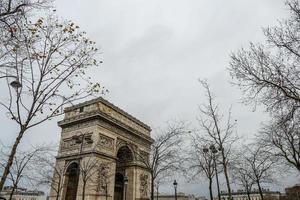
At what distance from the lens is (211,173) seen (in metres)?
24.3

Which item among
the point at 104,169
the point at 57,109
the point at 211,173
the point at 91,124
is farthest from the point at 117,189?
the point at 57,109

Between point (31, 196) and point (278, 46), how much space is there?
140m

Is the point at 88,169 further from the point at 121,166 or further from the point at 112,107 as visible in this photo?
the point at 112,107

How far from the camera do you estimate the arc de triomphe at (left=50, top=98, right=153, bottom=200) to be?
25.7m

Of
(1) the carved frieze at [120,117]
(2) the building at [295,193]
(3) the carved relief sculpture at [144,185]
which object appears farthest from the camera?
(2) the building at [295,193]

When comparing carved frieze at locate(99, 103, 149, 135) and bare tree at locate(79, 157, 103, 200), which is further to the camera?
carved frieze at locate(99, 103, 149, 135)

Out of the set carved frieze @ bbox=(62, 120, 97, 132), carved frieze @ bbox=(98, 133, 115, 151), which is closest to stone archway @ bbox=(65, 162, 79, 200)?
carved frieze @ bbox=(98, 133, 115, 151)

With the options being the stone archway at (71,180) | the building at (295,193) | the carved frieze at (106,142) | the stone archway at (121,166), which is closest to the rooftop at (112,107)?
the carved frieze at (106,142)

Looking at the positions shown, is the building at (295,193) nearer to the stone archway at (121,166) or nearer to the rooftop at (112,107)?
the rooftop at (112,107)

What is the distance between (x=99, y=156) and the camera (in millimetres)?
26672

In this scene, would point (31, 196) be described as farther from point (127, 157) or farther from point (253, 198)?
point (127, 157)

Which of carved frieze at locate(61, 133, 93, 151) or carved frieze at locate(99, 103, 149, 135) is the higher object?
carved frieze at locate(99, 103, 149, 135)

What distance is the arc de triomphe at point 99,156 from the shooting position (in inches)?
1010

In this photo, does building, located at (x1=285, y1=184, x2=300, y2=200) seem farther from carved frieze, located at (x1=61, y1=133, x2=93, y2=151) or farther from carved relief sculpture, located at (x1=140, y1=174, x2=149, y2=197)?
carved frieze, located at (x1=61, y1=133, x2=93, y2=151)
